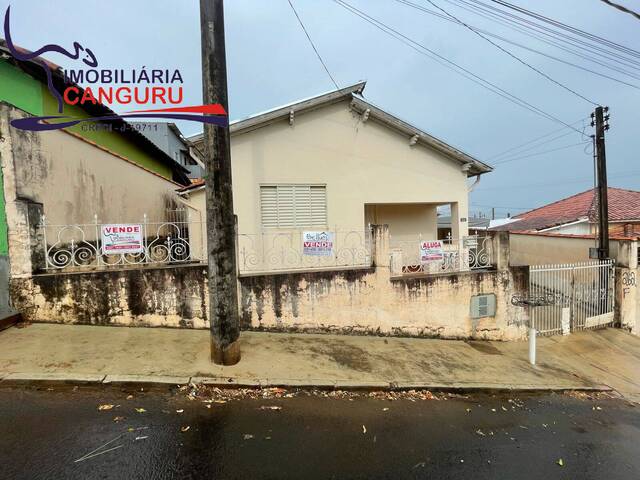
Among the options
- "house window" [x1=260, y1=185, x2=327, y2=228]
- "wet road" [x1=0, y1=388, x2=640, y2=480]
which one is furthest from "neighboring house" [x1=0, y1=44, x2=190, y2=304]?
"house window" [x1=260, y1=185, x2=327, y2=228]

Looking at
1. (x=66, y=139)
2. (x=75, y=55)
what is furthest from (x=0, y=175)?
(x=75, y=55)

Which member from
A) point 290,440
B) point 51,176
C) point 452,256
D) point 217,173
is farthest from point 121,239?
point 452,256

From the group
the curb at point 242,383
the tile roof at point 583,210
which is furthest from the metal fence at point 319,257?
the tile roof at point 583,210

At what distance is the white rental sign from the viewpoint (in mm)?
6271

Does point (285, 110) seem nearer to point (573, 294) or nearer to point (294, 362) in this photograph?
point (294, 362)

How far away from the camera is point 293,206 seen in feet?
28.0

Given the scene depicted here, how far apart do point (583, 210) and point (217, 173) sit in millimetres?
18913

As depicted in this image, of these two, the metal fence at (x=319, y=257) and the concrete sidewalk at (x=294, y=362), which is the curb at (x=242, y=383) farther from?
the metal fence at (x=319, y=257)

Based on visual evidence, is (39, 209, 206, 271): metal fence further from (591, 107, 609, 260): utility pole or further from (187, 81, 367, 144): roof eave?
(591, 107, 609, 260): utility pole

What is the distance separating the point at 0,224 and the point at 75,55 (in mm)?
3723

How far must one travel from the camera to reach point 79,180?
618 cm

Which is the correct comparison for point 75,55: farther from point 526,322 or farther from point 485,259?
point 526,322

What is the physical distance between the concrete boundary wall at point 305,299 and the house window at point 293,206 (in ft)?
9.21

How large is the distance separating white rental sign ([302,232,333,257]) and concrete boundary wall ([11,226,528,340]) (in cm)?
51
